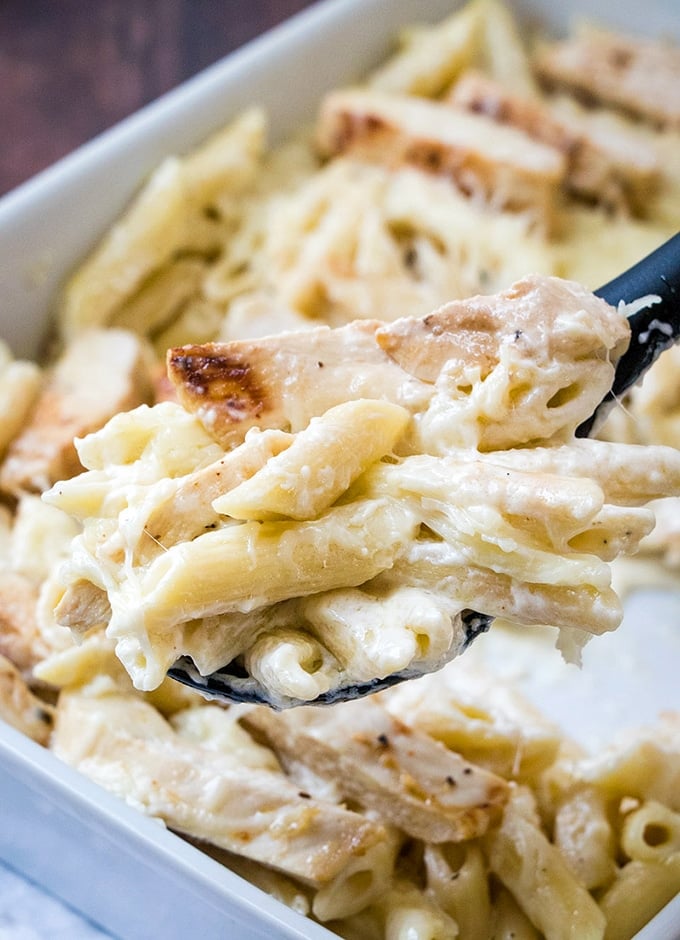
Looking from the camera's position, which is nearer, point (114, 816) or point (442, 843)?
point (114, 816)

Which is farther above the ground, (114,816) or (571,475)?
(571,475)

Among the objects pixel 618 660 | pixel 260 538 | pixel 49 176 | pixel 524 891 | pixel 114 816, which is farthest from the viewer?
pixel 49 176

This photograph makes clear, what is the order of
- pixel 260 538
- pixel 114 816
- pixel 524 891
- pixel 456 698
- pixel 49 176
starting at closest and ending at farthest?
pixel 260 538 < pixel 114 816 < pixel 524 891 < pixel 456 698 < pixel 49 176

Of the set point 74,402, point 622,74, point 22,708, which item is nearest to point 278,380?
point 22,708

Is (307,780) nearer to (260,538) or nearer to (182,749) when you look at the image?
(182,749)

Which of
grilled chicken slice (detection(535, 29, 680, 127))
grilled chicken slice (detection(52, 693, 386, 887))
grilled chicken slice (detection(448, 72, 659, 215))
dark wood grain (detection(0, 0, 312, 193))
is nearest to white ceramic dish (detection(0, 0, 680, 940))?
grilled chicken slice (detection(52, 693, 386, 887))

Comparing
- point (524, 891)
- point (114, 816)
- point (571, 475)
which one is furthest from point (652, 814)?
point (114, 816)

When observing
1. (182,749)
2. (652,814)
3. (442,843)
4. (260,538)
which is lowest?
(652,814)
